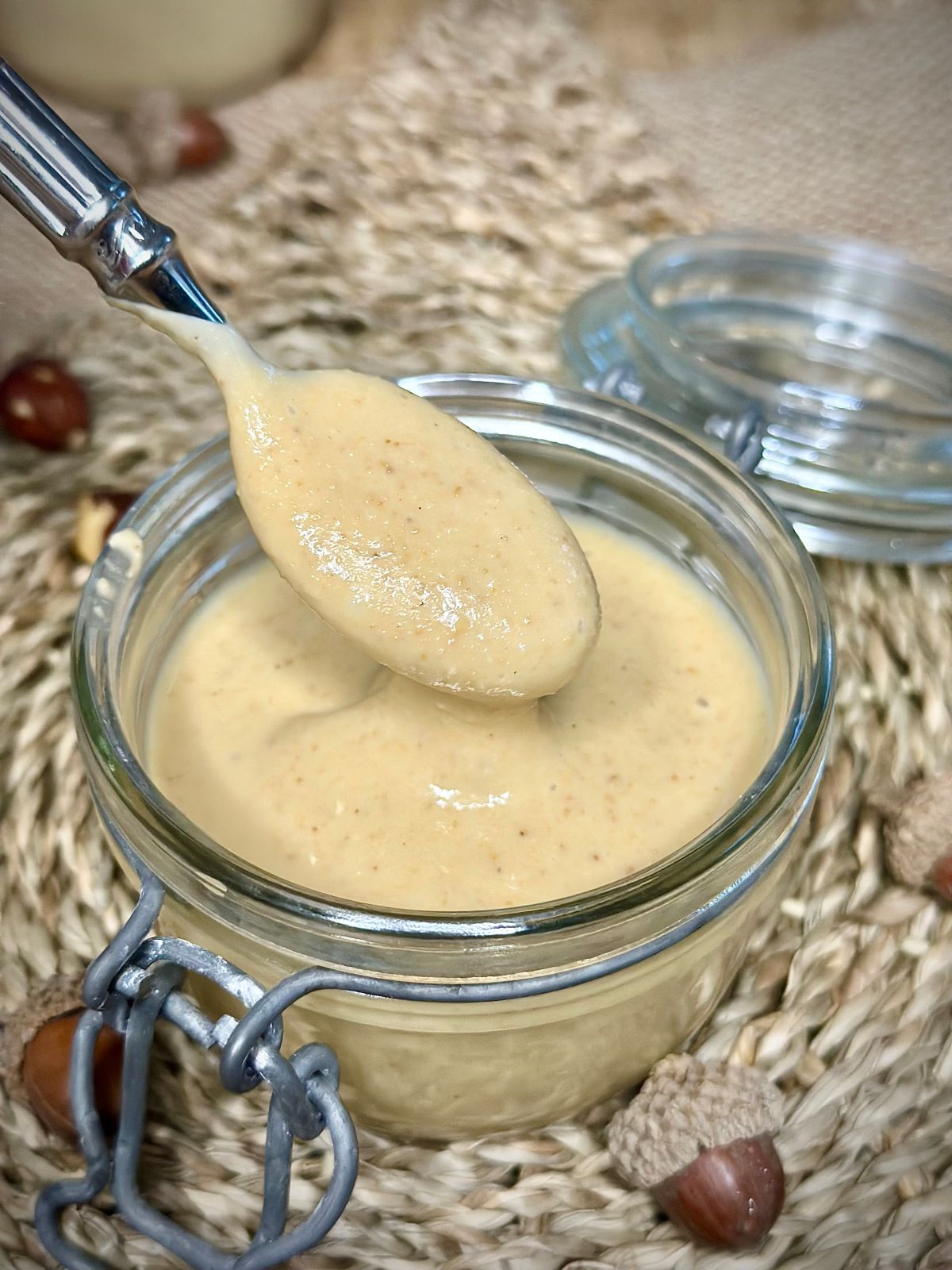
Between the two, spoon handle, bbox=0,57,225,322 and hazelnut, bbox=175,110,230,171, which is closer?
spoon handle, bbox=0,57,225,322

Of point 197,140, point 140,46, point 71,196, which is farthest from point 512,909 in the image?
point 140,46

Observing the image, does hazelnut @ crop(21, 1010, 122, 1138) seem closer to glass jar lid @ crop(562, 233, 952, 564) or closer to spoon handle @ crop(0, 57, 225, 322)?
spoon handle @ crop(0, 57, 225, 322)

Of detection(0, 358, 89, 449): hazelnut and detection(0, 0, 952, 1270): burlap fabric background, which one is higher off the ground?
detection(0, 358, 89, 449): hazelnut

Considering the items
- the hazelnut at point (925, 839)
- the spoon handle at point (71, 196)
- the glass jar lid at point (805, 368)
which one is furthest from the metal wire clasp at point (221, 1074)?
the glass jar lid at point (805, 368)

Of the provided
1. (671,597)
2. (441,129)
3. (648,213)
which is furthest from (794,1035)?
(441,129)

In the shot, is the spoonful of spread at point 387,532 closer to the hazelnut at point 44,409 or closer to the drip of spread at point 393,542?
the drip of spread at point 393,542

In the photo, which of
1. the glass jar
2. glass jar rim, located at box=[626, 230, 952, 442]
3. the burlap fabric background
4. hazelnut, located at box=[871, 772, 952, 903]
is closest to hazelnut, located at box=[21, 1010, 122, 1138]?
the burlap fabric background
